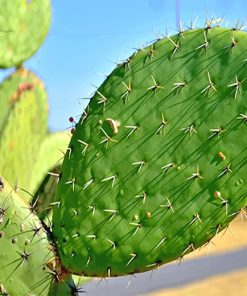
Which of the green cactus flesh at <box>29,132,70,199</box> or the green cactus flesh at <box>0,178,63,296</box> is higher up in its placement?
the green cactus flesh at <box>29,132,70,199</box>

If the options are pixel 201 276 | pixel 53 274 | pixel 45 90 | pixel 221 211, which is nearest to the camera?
pixel 221 211

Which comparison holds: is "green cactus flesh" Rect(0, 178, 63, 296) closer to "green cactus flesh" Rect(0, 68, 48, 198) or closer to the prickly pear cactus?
the prickly pear cactus

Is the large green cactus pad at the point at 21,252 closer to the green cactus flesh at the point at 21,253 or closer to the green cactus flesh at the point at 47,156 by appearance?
the green cactus flesh at the point at 21,253

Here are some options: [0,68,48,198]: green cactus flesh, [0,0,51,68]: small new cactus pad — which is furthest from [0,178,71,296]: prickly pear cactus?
[0,68,48,198]: green cactus flesh

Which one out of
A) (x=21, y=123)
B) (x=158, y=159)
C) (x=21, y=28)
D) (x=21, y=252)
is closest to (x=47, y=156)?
(x=21, y=123)

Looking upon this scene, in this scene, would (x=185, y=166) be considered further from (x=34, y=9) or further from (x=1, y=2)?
(x=34, y=9)

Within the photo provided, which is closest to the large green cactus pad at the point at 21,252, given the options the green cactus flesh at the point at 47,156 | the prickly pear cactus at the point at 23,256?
the prickly pear cactus at the point at 23,256

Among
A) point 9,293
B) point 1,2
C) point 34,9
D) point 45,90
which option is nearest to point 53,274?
point 9,293

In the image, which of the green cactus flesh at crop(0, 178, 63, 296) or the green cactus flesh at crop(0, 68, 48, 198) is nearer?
the green cactus flesh at crop(0, 178, 63, 296)
